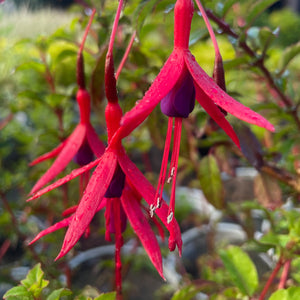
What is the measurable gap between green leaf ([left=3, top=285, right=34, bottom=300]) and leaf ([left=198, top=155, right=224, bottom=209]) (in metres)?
0.40

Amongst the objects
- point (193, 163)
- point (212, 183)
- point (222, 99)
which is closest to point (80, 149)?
point (222, 99)

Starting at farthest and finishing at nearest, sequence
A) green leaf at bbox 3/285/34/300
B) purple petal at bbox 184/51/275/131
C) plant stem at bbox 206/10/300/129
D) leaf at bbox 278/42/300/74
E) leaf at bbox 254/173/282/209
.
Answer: leaf at bbox 254/173/282/209, leaf at bbox 278/42/300/74, plant stem at bbox 206/10/300/129, green leaf at bbox 3/285/34/300, purple petal at bbox 184/51/275/131

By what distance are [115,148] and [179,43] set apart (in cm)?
12

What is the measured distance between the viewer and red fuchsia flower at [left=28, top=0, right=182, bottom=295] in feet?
0.99

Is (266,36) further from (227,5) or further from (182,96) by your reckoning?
(182,96)

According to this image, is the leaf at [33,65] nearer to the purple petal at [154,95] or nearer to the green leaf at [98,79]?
the green leaf at [98,79]

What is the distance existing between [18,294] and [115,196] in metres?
0.14

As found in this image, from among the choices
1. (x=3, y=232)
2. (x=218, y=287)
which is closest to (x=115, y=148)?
(x=218, y=287)

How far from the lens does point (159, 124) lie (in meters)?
0.66

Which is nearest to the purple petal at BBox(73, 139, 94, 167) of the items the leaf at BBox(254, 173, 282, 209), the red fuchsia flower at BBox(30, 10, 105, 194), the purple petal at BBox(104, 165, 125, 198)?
the red fuchsia flower at BBox(30, 10, 105, 194)

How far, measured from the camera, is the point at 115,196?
0.35 m

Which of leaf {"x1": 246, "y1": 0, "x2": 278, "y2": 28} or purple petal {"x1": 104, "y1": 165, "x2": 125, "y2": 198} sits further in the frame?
leaf {"x1": 246, "y1": 0, "x2": 278, "y2": 28}

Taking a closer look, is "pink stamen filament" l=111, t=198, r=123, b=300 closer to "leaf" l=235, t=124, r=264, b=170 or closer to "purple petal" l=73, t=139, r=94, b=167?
"purple petal" l=73, t=139, r=94, b=167

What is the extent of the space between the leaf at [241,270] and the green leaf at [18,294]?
0.33m
